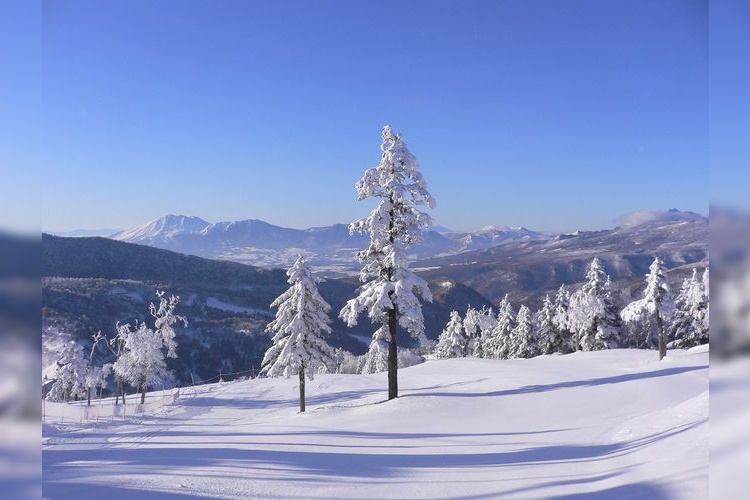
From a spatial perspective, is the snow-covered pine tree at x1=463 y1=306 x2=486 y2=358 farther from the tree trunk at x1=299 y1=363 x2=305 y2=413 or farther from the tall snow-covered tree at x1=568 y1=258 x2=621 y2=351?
the tree trunk at x1=299 y1=363 x2=305 y2=413

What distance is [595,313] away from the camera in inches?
1650

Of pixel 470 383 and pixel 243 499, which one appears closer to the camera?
pixel 243 499

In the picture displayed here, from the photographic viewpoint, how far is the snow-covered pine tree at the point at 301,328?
2345cm

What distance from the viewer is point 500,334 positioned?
55.8 metres

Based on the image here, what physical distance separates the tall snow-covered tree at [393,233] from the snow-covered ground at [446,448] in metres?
3.45

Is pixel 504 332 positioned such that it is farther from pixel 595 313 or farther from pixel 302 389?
pixel 302 389

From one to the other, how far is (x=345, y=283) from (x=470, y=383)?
143192 millimetres

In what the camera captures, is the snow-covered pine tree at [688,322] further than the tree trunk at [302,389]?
Yes

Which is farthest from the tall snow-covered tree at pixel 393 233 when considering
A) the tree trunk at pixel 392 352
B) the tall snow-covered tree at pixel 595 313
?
the tall snow-covered tree at pixel 595 313

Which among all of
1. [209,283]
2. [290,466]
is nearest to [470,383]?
[290,466]

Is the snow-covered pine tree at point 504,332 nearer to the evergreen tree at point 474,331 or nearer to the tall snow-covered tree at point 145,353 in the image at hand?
the evergreen tree at point 474,331

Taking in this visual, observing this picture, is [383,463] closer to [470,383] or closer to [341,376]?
[470,383]

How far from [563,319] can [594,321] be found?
162 inches

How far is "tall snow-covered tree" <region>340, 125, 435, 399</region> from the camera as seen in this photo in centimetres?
1894
